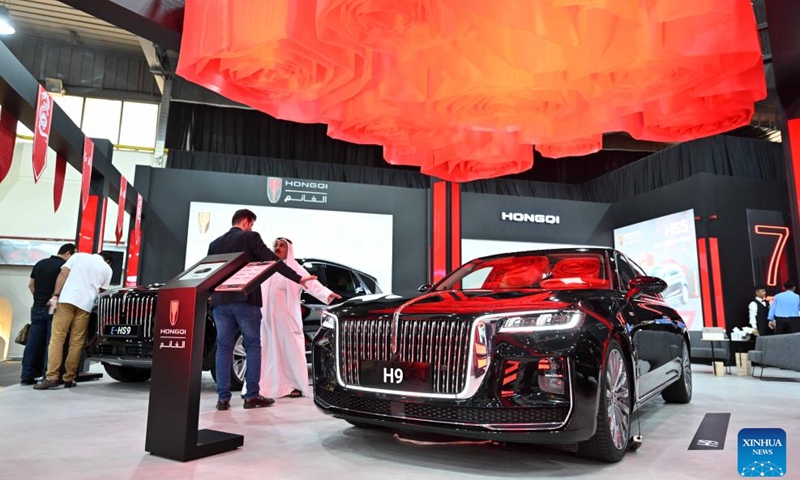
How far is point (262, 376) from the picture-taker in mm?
4688

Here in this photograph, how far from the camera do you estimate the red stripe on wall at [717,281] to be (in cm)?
1036

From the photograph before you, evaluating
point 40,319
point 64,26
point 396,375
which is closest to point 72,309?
point 40,319

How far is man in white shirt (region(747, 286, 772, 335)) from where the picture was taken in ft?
31.4

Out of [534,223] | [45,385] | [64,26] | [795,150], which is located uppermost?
[64,26]

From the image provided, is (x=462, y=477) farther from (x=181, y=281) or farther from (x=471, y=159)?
(x=471, y=159)

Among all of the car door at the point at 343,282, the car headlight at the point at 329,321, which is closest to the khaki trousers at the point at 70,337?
the car door at the point at 343,282

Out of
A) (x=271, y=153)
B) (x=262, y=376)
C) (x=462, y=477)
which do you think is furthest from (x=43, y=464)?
(x=271, y=153)

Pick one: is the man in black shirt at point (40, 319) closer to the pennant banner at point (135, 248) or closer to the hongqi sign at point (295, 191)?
the pennant banner at point (135, 248)

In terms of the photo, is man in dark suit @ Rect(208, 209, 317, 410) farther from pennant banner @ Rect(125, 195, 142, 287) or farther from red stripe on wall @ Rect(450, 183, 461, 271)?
red stripe on wall @ Rect(450, 183, 461, 271)

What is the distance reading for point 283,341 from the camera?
483cm

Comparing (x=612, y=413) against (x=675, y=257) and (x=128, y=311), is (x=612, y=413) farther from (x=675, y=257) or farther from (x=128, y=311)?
(x=675, y=257)

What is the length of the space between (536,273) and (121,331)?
3775mm

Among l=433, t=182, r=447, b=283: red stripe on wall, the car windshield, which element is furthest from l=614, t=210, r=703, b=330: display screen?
the car windshield

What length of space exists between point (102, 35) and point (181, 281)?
13.7m
